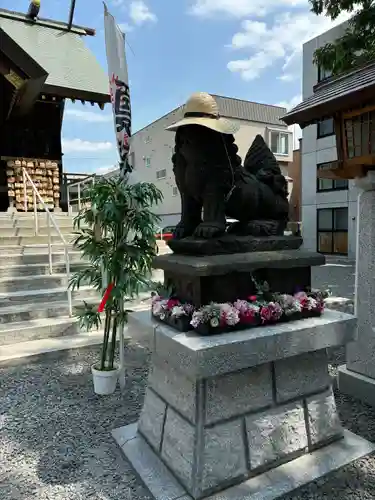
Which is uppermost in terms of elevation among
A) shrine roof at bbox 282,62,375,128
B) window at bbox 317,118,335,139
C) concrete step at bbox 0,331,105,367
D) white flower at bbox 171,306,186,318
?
window at bbox 317,118,335,139

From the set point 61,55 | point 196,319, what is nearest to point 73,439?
point 196,319

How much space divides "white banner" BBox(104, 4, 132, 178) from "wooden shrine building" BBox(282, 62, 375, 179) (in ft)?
5.53

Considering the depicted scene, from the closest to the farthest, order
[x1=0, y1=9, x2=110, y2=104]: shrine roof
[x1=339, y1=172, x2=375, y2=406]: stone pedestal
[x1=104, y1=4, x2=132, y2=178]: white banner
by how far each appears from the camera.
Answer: [x1=339, y1=172, x2=375, y2=406]: stone pedestal < [x1=104, y1=4, x2=132, y2=178]: white banner < [x1=0, y1=9, x2=110, y2=104]: shrine roof

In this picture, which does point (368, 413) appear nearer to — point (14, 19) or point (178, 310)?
point (178, 310)

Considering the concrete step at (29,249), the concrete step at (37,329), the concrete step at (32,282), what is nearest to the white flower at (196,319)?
the concrete step at (37,329)

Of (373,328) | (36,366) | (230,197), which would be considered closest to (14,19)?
(36,366)

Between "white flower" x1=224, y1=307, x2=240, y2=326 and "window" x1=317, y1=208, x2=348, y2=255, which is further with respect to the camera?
"window" x1=317, y1=208, x2=348, y2=255

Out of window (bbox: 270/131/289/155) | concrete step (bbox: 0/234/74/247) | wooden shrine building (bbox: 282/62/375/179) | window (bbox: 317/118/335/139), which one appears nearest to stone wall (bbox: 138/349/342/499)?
wooden shrine building (bbox: 282/62/375/179)

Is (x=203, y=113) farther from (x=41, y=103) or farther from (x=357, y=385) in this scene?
(x=41, y=103)

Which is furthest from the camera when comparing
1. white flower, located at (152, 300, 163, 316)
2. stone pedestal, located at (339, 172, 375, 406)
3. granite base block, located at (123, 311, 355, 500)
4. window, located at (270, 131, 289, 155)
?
window, located at (270, 131, 289, 155)

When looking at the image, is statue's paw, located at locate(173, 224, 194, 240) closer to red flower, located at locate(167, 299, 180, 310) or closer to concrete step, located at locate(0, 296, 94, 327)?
red flower, located at locate(167, 299, 180, 310)

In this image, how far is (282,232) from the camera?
2.74 metres

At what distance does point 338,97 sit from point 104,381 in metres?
3.31

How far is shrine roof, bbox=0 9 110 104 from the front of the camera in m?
8.73
